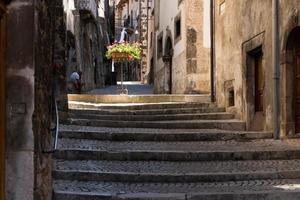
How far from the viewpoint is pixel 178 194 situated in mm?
6309

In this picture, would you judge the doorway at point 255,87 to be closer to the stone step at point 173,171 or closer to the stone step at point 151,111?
the stone step at point 151,111

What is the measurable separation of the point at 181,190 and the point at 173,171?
0.86 m

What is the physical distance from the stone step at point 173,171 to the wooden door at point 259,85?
3.54 meters

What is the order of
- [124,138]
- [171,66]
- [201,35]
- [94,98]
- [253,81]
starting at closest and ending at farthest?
[124,138] → [253,81] → [94,98] → [201,35] → [171,66]

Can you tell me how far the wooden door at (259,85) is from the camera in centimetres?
1164

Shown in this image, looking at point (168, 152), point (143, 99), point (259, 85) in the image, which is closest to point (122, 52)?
point (143, 99)

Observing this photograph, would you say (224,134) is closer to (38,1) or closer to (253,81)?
(253,81)

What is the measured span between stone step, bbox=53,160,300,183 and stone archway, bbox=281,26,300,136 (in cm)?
165

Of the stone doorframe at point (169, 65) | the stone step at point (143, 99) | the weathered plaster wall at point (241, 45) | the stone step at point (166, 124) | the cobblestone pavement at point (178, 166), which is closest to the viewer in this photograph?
the cobblestone pavement at point (178, 166)

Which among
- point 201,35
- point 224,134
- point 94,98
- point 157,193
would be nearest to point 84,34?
point 201,35

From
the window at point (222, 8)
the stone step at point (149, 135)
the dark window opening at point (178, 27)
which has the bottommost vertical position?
the stone step at point (149, 135)

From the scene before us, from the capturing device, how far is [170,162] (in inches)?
325

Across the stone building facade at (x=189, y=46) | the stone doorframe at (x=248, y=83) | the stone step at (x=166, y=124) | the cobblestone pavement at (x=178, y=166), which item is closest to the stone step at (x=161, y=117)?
the stone step at (x=166, y=124)

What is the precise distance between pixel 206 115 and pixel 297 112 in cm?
300
